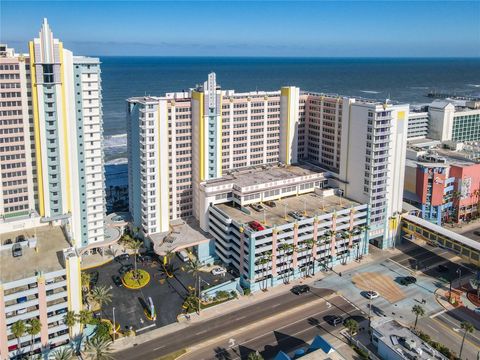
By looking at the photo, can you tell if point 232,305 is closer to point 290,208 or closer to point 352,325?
point 352,325

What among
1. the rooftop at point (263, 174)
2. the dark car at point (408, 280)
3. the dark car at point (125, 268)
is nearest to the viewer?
the dark car at point (408, 280)

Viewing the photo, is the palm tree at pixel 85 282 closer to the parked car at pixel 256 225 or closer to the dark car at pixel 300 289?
the parked car at pixel 256 225

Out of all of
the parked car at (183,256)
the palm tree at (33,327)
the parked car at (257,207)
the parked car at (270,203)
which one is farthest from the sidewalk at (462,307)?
the palm tree at (33,327)

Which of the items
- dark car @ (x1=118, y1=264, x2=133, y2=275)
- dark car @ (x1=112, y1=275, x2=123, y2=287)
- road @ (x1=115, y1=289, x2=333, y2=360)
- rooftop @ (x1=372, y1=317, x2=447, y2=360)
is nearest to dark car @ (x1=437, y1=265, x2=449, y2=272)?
road @ (x1=115, y1=289, x2=333, y2=360)

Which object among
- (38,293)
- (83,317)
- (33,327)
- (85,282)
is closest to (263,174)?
(85,282)

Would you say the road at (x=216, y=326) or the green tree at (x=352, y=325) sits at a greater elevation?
the green tree at (x=352, y=325)

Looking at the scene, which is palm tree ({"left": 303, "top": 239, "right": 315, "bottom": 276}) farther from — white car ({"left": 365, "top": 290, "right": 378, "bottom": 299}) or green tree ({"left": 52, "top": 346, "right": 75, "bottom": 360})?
green tree ({"left": 52, "top": 346, "right": 75, "bottom": 360})

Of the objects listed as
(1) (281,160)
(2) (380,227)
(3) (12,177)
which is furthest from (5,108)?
(2) (380,227)
